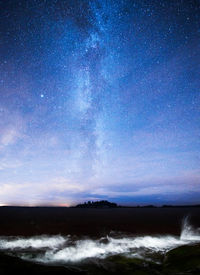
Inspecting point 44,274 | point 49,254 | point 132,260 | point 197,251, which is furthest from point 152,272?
point 49,254

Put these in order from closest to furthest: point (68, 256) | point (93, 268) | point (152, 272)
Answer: point (152, 272)
point (93, 268)
point (68, 256)

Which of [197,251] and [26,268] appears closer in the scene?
[26,268]

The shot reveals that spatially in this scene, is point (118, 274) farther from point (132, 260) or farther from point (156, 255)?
point (156, 255)

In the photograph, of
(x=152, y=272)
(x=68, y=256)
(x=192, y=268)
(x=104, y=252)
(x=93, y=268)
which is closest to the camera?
(x=192, y=268)

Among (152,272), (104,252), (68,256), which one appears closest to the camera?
(152,272)

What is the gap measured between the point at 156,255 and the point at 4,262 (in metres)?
18.0

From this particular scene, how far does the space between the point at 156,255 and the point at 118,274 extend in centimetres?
954

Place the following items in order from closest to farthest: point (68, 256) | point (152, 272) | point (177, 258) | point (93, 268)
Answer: point (152, 272) < point (93, 268) < point (177, 258) < point (68, 256)

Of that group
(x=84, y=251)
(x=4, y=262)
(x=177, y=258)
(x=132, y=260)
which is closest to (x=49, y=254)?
(x=84, y=251)

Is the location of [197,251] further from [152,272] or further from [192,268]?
[152,272]

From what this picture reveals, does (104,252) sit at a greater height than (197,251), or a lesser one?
lesser

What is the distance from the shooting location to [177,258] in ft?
64.8

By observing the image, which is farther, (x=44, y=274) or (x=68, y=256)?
(x=68, y=256)

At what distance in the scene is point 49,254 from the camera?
24.5 metres
